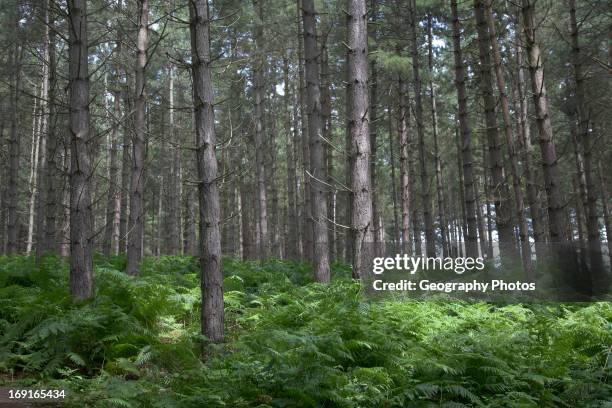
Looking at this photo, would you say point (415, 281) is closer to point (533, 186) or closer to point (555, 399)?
point (555, 399)

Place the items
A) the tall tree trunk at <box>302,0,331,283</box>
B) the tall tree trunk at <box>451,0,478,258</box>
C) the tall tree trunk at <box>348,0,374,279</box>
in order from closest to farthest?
the tall tree trunk at <box>348,0,374,279</box>
the tall tree trunk at <box>302,0,331,283</box>
the tall tree trunk at <box>451,0,478,258</box>

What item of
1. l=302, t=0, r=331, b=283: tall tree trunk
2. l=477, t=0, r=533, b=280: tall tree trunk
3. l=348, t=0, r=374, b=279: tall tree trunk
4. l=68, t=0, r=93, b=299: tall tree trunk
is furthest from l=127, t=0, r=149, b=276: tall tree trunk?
l=477, t=0, r=533, b=280: tall tree trunk

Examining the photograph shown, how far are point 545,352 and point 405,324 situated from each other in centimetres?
161

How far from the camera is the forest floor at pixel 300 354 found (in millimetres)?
4328

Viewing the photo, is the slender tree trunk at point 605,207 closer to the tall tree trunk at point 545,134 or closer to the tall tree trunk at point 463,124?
the tall tree trunk at point 463,124

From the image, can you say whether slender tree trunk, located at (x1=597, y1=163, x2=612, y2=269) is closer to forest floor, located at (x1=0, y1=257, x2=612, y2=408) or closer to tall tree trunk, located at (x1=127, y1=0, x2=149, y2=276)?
forest floor, located at (x1=0, y1=257, x2=612, y2=408)

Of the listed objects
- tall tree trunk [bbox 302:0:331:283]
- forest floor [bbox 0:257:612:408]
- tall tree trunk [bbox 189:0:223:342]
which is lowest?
forest floor [bbox 0:257:612:408]

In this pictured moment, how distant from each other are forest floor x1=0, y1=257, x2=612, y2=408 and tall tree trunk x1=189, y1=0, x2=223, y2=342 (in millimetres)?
374

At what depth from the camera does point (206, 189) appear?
596cm

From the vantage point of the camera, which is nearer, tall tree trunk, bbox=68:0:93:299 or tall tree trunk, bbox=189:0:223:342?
tall tree trunk, bbox=189:0:223:342

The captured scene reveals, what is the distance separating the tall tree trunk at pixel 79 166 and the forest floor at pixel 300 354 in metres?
0.36

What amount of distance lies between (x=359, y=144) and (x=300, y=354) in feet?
12.6

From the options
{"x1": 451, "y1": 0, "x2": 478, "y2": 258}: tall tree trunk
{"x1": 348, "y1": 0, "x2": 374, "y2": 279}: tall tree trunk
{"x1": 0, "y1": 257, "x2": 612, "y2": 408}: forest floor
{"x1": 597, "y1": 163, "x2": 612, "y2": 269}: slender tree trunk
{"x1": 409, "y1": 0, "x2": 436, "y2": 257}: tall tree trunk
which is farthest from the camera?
{"x1": 597, "y1": 163, "x2": 612, "y2": 269}: slender tree trunk

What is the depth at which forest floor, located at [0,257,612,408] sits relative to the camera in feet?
14.2
